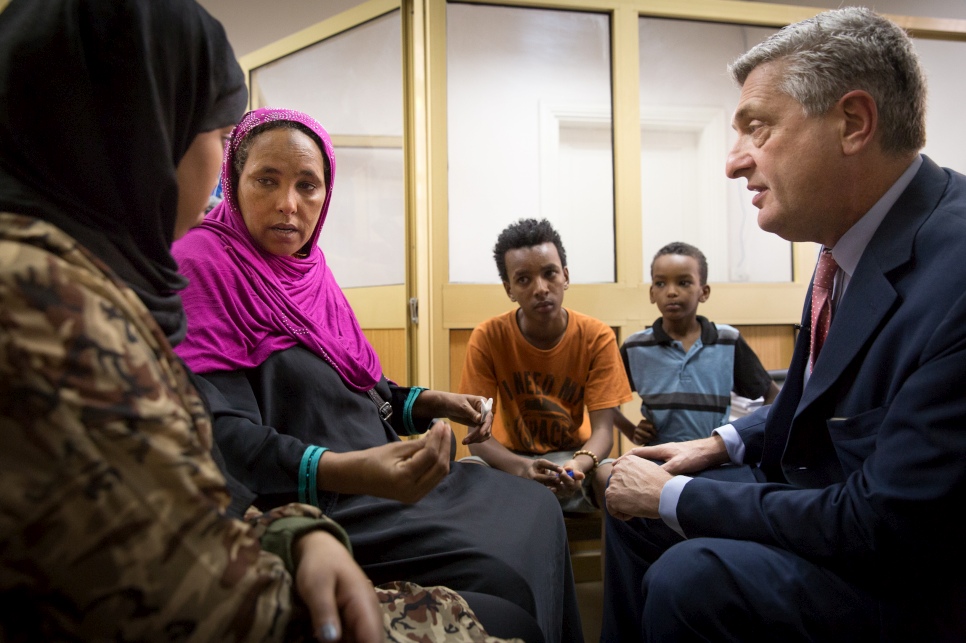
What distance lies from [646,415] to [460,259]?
4.18ft

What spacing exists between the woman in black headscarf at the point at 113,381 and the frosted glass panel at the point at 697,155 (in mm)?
2978

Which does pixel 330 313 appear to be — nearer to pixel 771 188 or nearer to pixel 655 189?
pixel 771 188

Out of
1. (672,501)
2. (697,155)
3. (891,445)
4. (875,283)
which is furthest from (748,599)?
(697,155)

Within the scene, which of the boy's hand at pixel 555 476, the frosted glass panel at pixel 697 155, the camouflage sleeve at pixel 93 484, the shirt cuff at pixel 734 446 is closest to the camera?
the camouflage sleeve at pixel 93 484

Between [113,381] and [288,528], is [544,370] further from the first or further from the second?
[113,381]

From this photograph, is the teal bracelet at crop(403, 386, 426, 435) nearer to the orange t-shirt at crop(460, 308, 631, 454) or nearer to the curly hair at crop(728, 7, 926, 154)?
the orange t-shirt at crop(460, 308, 631, 454)

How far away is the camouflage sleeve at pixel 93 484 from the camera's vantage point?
0.51 meters

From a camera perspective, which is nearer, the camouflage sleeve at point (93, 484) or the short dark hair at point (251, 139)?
the camouflage sleeve at point (93, 484)

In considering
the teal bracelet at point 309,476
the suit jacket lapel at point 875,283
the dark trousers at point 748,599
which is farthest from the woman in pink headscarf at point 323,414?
the suit jacket lapel at point 875,283

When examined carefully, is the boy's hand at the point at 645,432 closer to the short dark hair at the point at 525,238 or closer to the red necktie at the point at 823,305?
the short dark hair at the point at 525,238

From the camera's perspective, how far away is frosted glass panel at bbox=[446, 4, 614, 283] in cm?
321

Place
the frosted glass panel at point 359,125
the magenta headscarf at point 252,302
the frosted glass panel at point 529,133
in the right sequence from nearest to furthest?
the magenta headscarf at point 252,302, the frosted glass panel at point 359,125, the frosted glass panel at point 529,133

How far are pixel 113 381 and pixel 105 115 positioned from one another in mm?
343

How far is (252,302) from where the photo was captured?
4.27ft
